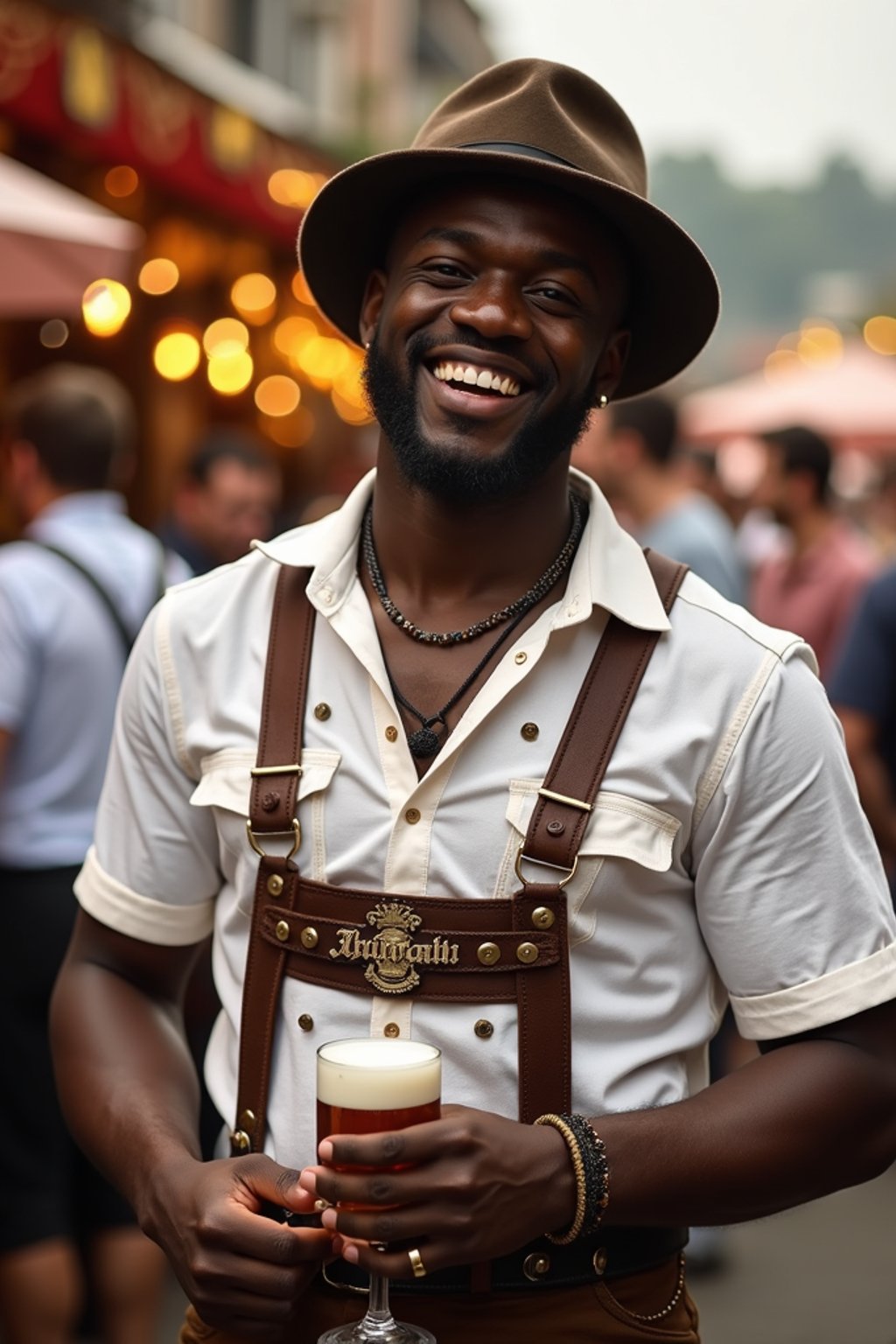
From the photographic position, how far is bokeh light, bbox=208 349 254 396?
438 inches

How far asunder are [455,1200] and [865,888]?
661mm

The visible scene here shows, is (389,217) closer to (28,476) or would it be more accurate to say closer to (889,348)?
(28,476)

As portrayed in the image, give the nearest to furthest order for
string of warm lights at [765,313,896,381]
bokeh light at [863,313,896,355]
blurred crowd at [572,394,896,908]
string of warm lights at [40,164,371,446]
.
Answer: blurred crowd at [572,394,896,908]
string of warm lights at [40,164,371,446]
string of warm lights at [765,313,896,381]
bokeh light at [863,313,896,355]

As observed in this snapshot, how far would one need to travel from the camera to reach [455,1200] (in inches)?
74.4

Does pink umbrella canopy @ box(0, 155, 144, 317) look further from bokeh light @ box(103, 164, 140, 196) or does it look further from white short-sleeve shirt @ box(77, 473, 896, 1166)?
bokeh light @ box(103, 164, 140, 196)

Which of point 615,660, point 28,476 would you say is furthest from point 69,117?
point 615,660

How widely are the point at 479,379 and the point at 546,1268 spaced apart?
1.13 metres

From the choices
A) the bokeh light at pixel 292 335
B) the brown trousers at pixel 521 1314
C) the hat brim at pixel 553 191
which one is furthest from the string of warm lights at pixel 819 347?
the brown trousers at pixel 521 1314

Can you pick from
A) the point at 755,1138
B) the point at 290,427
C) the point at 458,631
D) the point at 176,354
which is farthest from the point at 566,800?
the point at 290,427

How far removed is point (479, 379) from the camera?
7.41 ft

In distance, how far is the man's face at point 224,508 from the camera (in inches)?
271

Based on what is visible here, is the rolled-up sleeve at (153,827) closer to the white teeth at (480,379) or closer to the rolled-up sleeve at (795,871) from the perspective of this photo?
the white teeth at (480,379)

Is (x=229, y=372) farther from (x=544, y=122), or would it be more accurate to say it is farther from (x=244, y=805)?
(x=244, y=805)

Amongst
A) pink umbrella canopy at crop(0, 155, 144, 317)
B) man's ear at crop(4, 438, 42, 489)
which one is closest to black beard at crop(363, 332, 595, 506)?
man's ear at crop(4, 438, 42, 489)
